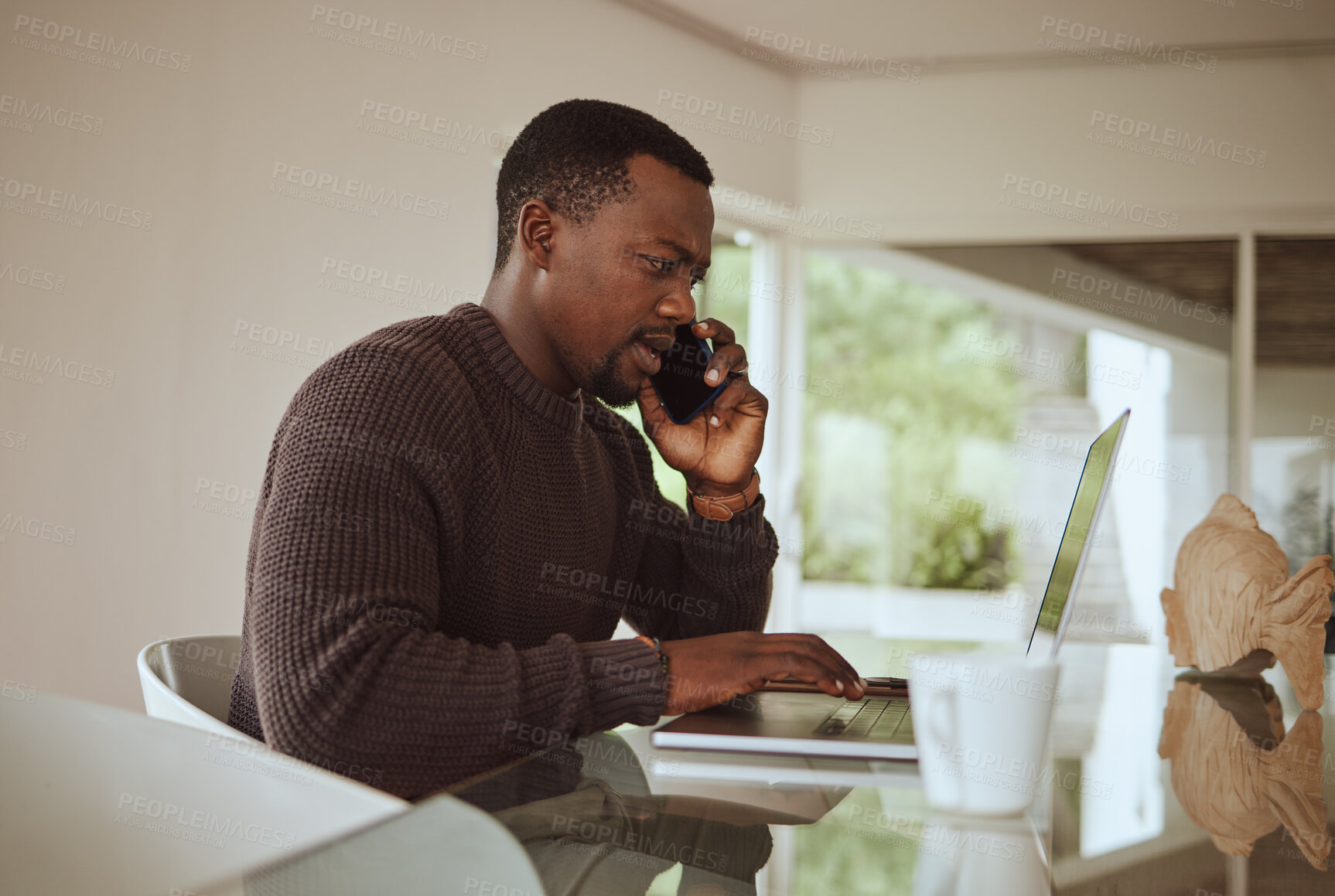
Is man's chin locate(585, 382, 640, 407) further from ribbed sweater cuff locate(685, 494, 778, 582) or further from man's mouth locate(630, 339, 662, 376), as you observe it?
ribbed sweater cuff locate(685, 494, 778, 582)

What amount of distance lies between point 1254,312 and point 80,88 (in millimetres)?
4156

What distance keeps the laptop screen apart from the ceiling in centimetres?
315

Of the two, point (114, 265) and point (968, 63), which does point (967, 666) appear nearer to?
point (114, 265)

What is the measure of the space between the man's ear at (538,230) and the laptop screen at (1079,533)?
73cm

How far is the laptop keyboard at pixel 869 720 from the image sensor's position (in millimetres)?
943

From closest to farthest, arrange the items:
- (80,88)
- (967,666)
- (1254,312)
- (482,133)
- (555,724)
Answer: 1. (967,666)
2. (555,724)
3. (80,88)
4. (482,133)
5. (1254,312)

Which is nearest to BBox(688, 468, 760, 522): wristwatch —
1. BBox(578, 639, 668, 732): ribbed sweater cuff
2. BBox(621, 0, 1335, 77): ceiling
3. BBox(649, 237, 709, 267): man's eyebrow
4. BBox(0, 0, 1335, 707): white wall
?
BBox(649, 237, 709, 267): man's eyebrow

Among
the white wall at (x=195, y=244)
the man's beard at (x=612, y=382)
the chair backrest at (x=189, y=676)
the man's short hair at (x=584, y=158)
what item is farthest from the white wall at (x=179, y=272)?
the man's beard at (x=612, y=382)

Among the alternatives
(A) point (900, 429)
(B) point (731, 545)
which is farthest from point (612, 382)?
(A) point (900, 429)

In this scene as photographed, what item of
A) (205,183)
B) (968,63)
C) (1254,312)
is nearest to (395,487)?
(205,183)

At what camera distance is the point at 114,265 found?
8.38ft

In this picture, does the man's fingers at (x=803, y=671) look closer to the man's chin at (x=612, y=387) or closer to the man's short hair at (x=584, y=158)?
the man's chin at (x=612, y=387)

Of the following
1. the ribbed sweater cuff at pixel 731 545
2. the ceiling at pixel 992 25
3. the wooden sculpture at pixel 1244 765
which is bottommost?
the wooden sculpture at pixel 1244 765

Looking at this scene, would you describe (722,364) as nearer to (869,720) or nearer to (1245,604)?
(869,720)
